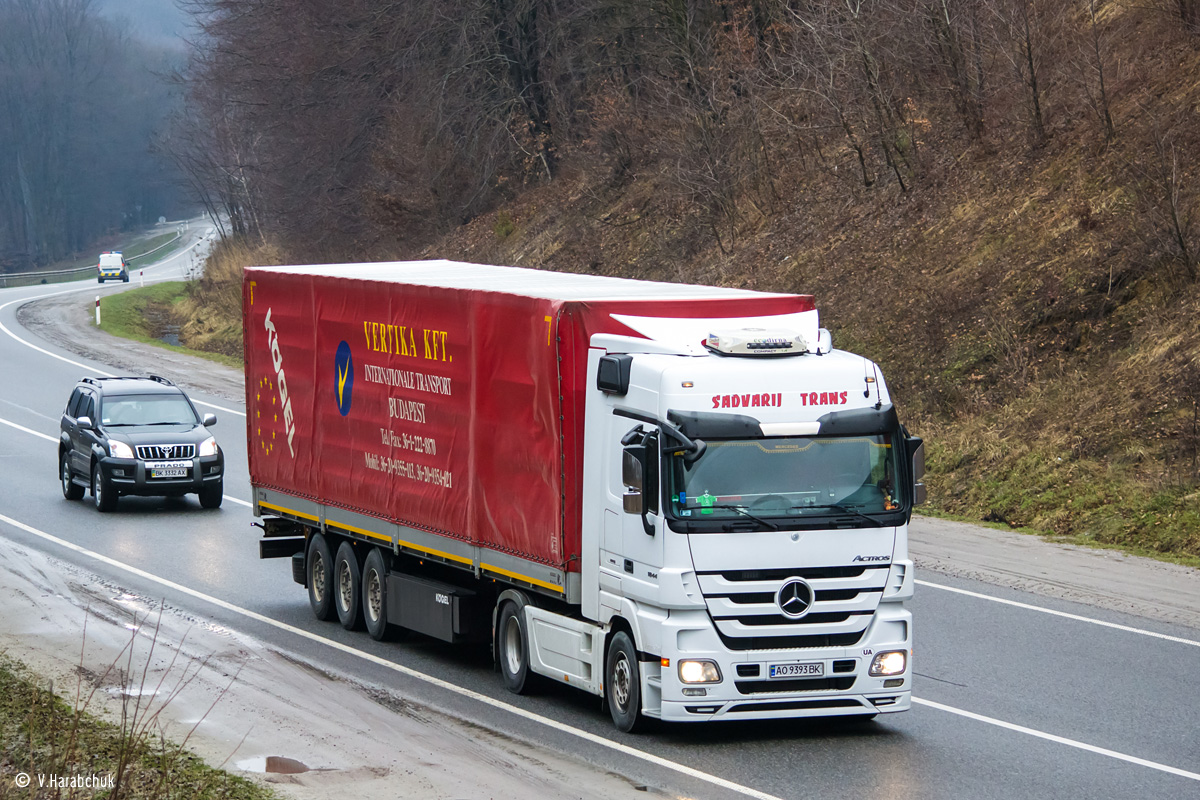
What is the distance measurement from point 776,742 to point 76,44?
5909 inches

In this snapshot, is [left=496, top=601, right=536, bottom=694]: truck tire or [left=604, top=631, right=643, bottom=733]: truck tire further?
[left=496, top=601, right=536, bottom=694]: truck tire

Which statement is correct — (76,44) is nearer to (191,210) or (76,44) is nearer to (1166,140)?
(191,210)

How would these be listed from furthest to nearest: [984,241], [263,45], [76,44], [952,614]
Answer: [76,44] < [263,45] < [984,241] < [952,614]

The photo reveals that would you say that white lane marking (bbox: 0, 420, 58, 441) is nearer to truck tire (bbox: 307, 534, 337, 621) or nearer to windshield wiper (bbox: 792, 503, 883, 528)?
truck tire (bbox: 307, 534, 337, 621)

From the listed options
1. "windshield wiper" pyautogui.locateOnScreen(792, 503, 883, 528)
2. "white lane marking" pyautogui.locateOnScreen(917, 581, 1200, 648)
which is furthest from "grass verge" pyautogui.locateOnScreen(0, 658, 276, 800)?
"white lane marking" pyautogui.locateOnScreen(917, 581, 1200, 648)

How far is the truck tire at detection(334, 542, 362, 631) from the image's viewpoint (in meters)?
15.2

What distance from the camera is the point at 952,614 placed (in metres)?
15.2

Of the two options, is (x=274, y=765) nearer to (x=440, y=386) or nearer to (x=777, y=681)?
(x=777, y=681)

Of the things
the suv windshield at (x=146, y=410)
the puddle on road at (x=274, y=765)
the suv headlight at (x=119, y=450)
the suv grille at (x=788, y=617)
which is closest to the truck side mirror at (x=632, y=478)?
the suv grille at (x=788, y=617)

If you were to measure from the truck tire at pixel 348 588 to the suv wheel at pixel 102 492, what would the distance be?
846cm

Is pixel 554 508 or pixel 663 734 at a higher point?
pixel 554 508

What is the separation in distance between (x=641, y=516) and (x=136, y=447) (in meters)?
14.3

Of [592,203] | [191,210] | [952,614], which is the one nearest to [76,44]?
[191,210]

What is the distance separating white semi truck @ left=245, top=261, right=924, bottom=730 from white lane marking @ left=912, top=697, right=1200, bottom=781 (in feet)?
3.12
